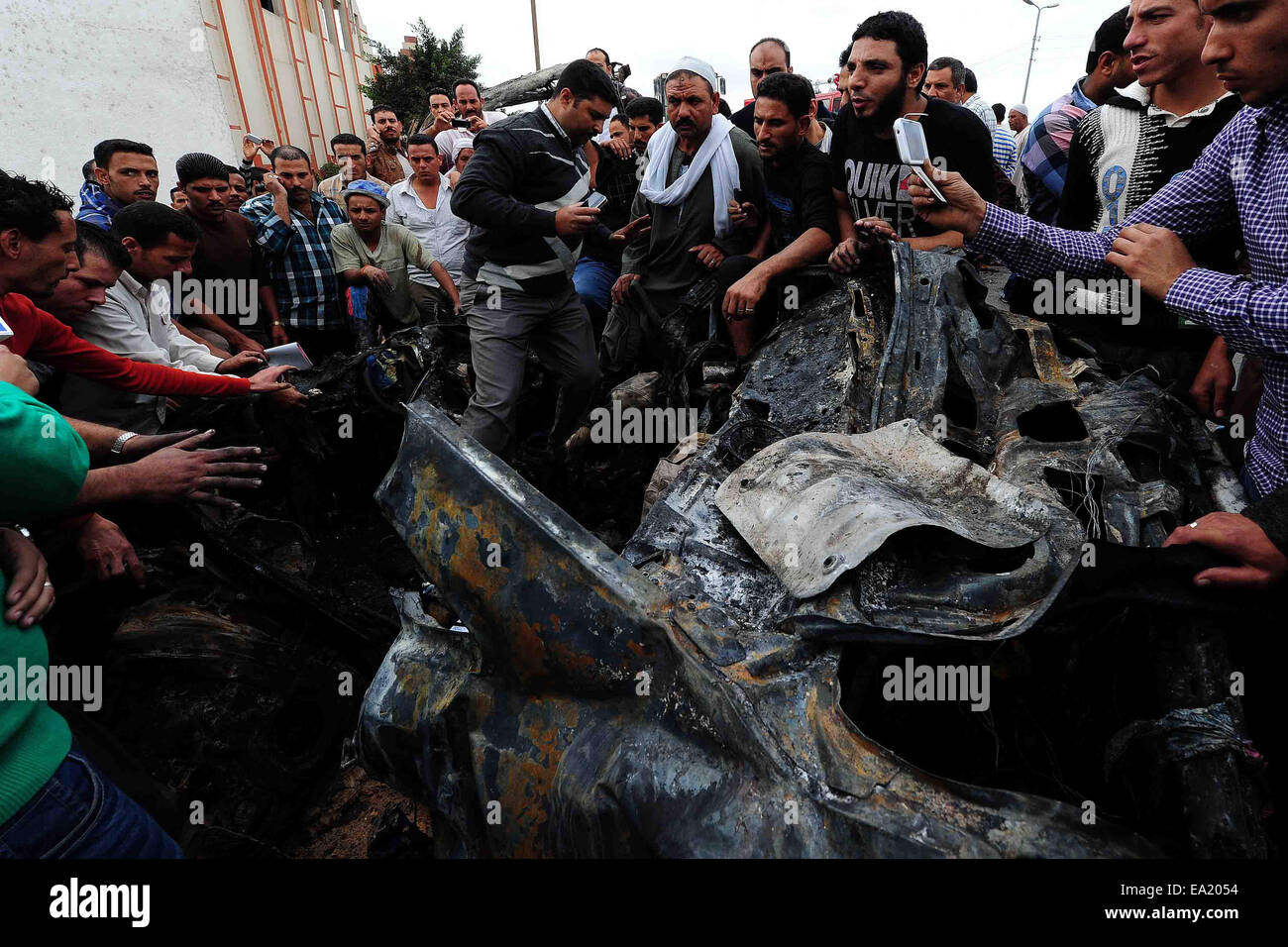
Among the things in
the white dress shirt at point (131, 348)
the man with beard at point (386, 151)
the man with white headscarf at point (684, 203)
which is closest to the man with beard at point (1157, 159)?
the man with white headscarf at point (684, 203)

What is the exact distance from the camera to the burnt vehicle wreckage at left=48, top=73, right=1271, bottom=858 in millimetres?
1276

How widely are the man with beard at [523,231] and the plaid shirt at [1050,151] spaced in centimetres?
243

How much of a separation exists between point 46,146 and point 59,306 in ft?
39.6

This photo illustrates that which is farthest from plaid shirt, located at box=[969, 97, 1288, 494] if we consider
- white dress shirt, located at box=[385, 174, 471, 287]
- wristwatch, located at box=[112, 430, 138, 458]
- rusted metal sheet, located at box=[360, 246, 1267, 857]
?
white dress shirt, located at box=[385, 174, 471, 287]

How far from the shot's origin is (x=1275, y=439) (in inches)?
70.9

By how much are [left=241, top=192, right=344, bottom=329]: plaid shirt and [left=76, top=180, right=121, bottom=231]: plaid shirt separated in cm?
96

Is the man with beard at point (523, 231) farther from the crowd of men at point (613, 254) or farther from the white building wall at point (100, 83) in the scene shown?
the white building wall at point (100, 83)

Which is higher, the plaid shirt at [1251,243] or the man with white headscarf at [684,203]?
the man with white headscarf at [684,203]

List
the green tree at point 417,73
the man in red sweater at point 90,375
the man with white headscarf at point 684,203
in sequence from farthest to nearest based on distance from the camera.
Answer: the green tree at point 417,73 → the man with white headscarf at point 684,203 → the man in red sweater at point 90,375

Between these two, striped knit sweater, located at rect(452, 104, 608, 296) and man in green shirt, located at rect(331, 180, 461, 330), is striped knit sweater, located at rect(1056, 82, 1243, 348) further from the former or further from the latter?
man in green shirt, located at rect(331, 180, 461, 330)

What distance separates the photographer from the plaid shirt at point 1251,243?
1.64 metres

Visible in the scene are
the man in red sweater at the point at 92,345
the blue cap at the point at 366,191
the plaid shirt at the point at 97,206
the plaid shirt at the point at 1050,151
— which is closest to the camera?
the man in red sweater at the point at 92,345
